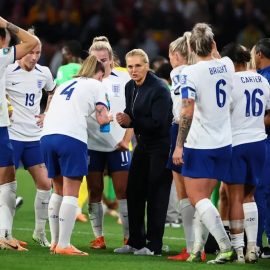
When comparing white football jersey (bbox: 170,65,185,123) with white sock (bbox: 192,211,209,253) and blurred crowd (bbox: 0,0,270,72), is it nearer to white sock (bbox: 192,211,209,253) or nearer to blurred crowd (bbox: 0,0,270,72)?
white sock (bbox: 192,211,209,253)

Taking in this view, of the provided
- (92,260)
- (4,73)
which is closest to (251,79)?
(92,260)

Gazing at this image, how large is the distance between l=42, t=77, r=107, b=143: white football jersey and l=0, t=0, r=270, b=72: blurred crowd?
498 inches

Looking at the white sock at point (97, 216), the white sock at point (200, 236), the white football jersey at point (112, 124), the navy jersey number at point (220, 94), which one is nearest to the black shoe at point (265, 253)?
the white sock at point (200, 236)

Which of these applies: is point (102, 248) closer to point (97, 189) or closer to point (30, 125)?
point (97, 189)

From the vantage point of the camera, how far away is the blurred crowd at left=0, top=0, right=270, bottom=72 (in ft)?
77.4

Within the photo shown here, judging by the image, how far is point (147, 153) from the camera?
1096 cm

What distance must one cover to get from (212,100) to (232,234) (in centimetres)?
139

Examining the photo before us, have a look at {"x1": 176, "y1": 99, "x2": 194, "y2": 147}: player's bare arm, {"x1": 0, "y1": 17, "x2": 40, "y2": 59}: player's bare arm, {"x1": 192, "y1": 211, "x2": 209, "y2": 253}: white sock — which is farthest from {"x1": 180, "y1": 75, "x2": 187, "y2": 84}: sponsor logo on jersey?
{"x1": 0, "y1": 17, "x2": 40, "y2": 59}: player's bare arm

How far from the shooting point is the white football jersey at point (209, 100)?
983 cm

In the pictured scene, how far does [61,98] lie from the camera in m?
10.5

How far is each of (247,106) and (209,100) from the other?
60cm

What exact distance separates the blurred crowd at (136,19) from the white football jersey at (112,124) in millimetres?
11279

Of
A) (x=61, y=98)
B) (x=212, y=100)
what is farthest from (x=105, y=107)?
(x=212, y=100)

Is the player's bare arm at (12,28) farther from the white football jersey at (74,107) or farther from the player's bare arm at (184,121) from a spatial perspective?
the player's bare arm at (184,121)
